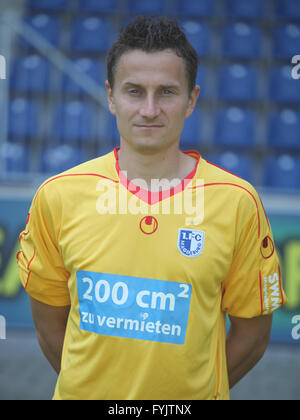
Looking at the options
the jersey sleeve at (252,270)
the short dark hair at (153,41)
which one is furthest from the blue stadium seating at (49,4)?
the jersey sleeve at (252,270)

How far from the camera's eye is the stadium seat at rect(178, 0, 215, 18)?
7.36 meters

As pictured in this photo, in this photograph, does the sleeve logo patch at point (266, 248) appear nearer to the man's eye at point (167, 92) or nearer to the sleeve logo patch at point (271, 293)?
the sleeve logo patch at point (271, 293)

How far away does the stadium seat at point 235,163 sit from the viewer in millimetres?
6074

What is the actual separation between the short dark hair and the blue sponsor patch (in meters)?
0.66

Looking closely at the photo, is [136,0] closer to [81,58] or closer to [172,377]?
[81,58]

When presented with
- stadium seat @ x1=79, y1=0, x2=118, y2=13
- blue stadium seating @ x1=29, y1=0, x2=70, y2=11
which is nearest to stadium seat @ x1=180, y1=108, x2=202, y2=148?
stadium seat @ x1=79, y1=0, x2=118, y2=13

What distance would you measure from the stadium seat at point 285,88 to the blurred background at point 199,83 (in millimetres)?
14

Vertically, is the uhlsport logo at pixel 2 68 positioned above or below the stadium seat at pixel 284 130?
above

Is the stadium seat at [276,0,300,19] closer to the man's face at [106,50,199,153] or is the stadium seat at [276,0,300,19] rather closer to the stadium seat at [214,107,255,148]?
the stadium seat at [214,107,255,148]

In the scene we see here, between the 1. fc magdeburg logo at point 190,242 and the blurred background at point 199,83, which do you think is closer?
the 1. fc magdeburg logo at point 190,242

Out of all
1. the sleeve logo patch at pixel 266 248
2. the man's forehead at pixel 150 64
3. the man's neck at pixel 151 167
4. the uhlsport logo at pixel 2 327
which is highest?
the man's forehead at pixel 150 64

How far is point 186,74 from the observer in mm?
1574
